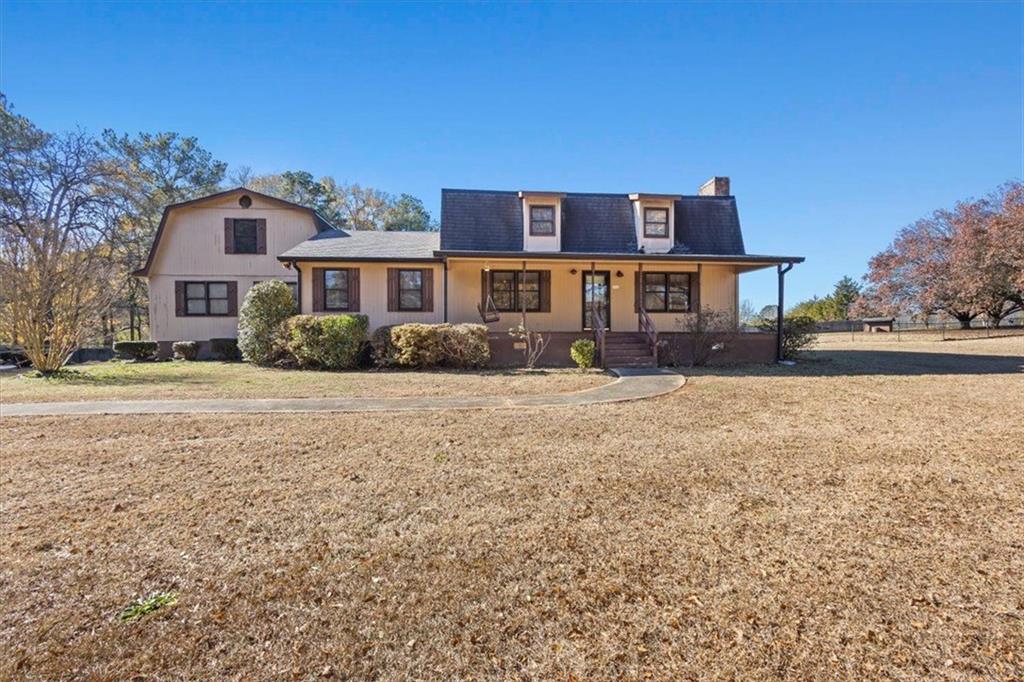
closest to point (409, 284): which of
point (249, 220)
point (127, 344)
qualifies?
point (249, 220)

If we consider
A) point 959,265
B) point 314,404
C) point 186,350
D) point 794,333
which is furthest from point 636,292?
point 959,265

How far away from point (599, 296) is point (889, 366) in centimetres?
857

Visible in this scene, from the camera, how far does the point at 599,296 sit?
57.3ft

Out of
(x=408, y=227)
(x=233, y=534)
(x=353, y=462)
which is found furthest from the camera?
(x=408, y=227)

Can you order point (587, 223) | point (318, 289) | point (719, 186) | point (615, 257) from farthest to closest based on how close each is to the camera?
point (719, 186)
point (587, 223)
point (318, 289)
point (615, 257)

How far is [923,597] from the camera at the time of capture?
2.79 metres

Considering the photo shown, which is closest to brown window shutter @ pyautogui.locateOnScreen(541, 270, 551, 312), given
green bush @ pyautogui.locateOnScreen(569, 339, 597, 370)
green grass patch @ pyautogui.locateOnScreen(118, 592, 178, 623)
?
green bush @ pyautogui.locateOnScreen(569, 339, 597, 370)

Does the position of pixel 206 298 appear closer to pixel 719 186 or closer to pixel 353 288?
pixel 353 288

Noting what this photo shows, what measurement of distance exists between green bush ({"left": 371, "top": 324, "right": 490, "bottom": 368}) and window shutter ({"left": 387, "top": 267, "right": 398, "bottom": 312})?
8.94 ft

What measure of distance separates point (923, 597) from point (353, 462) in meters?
4.78

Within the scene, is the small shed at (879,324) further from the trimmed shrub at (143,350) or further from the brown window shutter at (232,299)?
the trimmed shrub at (143,350)

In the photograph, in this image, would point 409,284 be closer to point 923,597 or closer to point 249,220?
point 249,220

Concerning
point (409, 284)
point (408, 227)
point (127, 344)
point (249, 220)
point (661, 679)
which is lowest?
point (661, 679)

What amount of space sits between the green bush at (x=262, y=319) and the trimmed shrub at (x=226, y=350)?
3602mm
